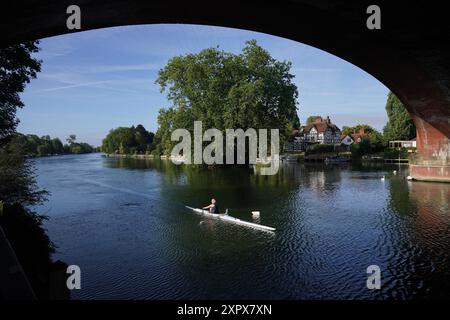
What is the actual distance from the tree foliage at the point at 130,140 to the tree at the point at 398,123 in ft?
285

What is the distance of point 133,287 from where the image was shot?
11727 mm

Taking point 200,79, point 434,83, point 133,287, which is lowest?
point 133,287

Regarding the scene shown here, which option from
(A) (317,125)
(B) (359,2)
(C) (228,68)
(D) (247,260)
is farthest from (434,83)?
(A) (317,125)

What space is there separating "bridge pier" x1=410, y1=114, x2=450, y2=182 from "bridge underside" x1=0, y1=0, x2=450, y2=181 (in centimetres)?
1399

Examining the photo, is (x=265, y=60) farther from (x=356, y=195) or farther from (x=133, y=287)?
(x=133, y=287)

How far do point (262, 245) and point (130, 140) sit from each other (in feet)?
457

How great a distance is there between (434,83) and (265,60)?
38191 millimetres

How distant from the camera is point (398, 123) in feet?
255

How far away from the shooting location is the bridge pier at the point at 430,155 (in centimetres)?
3044

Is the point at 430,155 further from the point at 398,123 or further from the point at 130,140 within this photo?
the point at 130,140

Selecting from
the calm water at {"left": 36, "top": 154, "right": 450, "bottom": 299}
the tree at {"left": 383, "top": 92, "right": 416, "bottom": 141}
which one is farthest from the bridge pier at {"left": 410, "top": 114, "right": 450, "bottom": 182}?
the tree at {"left": 383, "top": 92, "right": 416, "bottom": 141}

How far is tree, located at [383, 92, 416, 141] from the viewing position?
7681 cm

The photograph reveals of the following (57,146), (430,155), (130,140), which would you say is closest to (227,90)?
(430,155)

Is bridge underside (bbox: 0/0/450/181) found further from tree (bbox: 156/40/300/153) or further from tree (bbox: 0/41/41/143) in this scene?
tree (bbox: 156/40/300/153)
